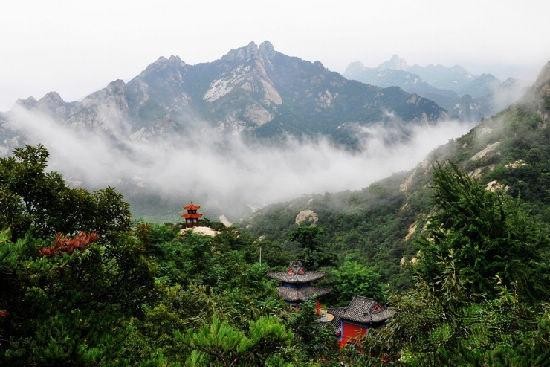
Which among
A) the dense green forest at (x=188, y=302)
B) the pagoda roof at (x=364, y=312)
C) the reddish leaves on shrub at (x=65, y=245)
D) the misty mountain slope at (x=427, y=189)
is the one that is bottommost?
the misty mountain slope at (x=427, y=189)

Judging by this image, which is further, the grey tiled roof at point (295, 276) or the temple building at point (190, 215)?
the temple building at point (190, 215)

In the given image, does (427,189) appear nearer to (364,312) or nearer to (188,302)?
(364,312)

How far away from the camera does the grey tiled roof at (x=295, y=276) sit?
136 ft

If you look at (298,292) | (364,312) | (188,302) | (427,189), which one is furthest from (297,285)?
(427,189)

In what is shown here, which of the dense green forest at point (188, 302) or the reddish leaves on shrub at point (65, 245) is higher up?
the reddish leaves on shrub at point (65, 245)

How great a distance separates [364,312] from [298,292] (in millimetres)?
8822

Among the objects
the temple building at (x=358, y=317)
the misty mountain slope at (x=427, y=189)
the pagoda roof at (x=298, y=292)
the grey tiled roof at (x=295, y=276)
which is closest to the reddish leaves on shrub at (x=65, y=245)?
the temple building at (x=358, y=317)

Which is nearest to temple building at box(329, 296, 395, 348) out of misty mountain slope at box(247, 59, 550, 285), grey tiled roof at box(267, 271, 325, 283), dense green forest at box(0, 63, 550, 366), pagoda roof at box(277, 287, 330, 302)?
pagoda roof at box(277, 287, 330, 302)

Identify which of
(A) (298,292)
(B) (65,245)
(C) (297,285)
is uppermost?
(B) (65,245)

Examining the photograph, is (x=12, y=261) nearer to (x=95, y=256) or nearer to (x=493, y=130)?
(x=95, y=256)

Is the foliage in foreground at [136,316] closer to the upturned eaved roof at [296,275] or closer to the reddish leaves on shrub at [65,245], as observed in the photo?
the reddish leaves on shrub at [65,245]

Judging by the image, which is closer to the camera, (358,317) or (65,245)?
(65,245)

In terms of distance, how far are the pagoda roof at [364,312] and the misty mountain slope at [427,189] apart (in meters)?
23.4

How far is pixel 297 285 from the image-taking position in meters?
41.9
